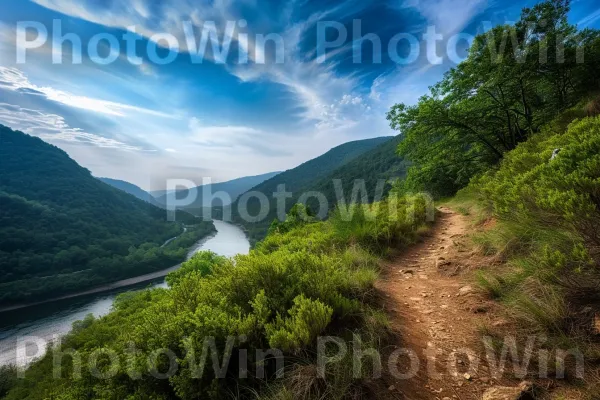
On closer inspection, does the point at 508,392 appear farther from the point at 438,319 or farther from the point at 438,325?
the point at 438,319

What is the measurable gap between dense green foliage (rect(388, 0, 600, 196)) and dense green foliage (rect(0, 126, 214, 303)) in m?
85.6

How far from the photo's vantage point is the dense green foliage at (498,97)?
39.3 feet

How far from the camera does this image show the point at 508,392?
2082 millimetres

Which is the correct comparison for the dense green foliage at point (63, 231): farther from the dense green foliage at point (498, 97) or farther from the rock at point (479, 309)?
the rock at point (479, 309)

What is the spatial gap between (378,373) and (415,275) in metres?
3.00

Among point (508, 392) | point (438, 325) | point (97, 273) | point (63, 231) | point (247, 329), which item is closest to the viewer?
point (508, 392)

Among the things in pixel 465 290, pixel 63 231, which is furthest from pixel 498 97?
pixel 63 231

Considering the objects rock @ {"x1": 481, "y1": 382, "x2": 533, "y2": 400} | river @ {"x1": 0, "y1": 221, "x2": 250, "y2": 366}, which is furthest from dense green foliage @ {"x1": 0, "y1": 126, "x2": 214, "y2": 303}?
rock @ {"x1": 481, "y1": 382, "x2": 533, "y2": 400}

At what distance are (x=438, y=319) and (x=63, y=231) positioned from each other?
121 meters

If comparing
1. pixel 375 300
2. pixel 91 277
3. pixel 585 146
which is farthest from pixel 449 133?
pixel 91 277

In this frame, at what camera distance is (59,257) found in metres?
75.9

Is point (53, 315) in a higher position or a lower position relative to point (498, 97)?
lower

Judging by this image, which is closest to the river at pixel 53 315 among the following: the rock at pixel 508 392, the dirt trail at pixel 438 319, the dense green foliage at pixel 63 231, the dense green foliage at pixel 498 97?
the dense green foliage at pixel 63 231

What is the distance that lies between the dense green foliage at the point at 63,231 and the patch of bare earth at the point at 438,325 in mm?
87442
